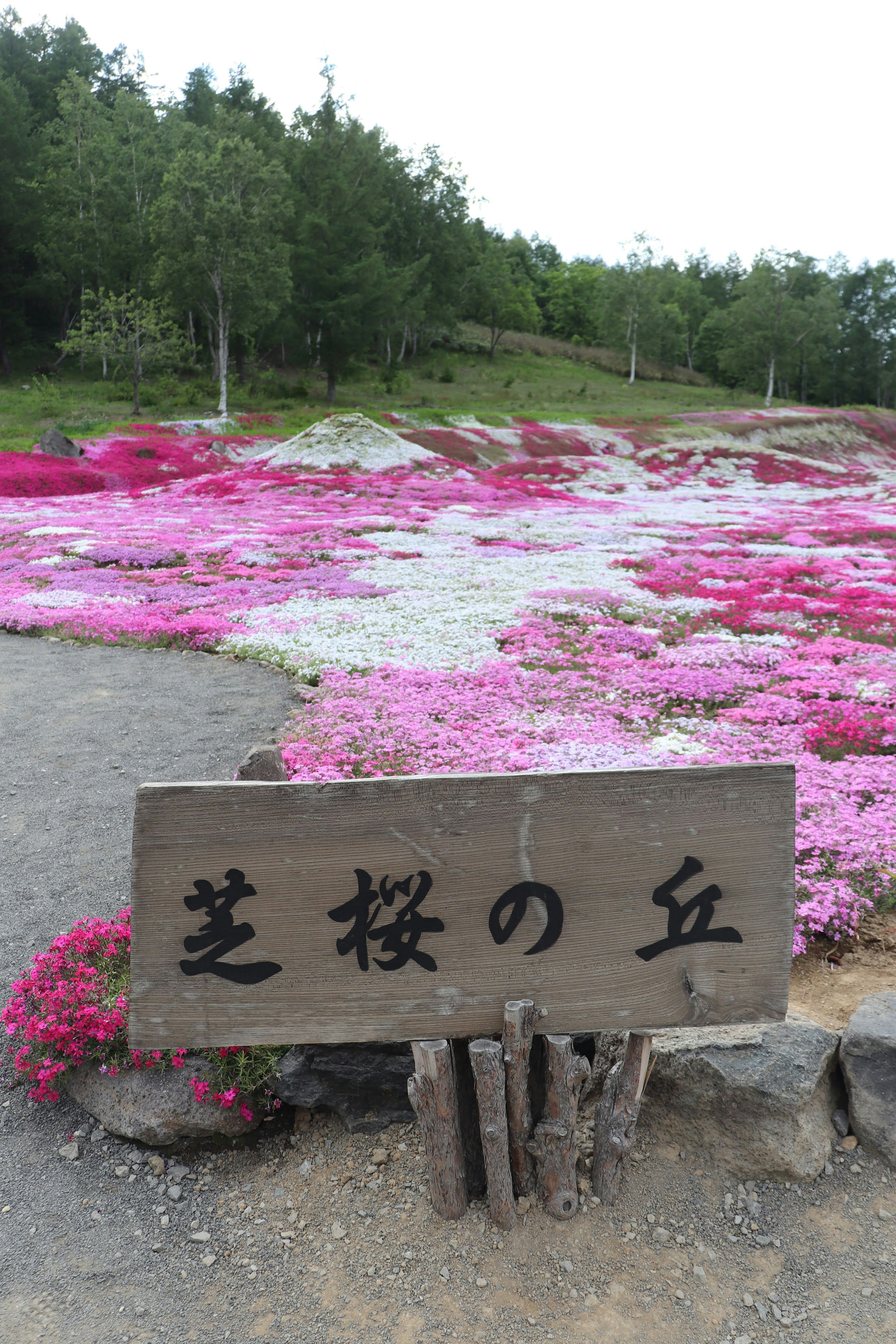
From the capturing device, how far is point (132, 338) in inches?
1490

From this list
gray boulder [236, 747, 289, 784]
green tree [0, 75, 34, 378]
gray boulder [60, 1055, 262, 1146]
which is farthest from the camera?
green tree [0, 75, 34, 378]

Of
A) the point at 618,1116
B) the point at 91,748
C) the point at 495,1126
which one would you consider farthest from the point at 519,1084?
the point at 91,748

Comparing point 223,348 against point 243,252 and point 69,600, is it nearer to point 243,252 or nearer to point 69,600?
point 243,252

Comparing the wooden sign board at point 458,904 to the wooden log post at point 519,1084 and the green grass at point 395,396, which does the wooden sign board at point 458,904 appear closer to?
the wooden log post at point 519,1084

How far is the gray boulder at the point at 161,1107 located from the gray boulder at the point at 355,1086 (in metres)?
0.22

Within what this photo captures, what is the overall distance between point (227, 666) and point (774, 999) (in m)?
8.46

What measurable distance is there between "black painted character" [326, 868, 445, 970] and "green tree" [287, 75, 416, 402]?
1986 inches

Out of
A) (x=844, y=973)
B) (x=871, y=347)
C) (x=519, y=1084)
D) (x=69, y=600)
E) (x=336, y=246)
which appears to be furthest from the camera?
(x=871, y=347)

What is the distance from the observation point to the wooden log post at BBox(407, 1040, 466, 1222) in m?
2.87

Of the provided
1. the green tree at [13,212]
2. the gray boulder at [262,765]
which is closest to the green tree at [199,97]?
the green tree at [13,212]

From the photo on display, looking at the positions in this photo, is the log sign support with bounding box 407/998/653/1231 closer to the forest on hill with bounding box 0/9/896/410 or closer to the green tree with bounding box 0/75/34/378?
A: the forest on hill with bounding box 0/9/896/410

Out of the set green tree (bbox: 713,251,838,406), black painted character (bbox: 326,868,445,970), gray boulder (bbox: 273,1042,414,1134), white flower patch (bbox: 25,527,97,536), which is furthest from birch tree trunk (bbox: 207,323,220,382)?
black painted character (bbox: 326,868,445,970)

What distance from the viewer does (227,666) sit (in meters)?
10.2

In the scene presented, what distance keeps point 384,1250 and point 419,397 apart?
55108mm
